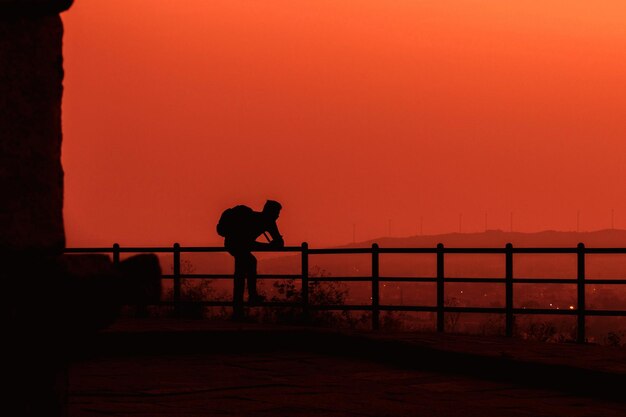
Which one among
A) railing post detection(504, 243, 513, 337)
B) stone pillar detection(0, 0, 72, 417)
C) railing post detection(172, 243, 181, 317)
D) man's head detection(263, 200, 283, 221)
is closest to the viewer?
stone pillar detection(0, 0, 72, 417)

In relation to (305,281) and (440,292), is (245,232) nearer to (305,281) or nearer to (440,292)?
(305,281)

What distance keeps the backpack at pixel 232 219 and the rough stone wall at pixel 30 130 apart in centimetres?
1633

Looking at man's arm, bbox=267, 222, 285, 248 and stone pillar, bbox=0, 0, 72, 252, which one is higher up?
man's arm, bbox=267, 222, 285, 248

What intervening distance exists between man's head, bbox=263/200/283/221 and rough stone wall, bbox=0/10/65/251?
1566 centimetres

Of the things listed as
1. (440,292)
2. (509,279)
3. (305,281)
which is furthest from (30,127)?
(305,281)

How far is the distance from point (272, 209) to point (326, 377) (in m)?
7.37

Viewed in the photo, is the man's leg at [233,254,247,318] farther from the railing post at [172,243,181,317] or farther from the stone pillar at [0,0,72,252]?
the stone pillar at [0,0,72,252]

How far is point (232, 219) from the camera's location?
19781mm

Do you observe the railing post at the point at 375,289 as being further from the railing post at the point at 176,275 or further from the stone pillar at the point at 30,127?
the stone pillar at the point at 30,127

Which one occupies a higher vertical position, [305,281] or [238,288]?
[305,281]

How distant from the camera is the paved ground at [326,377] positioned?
981cm

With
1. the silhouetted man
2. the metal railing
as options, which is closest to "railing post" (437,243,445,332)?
the metal railing

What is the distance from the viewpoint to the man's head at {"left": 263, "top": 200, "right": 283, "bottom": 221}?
62.5ft

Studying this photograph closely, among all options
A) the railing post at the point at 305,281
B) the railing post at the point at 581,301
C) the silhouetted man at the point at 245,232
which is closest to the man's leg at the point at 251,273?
the silhouetted man at the point at 245,232
